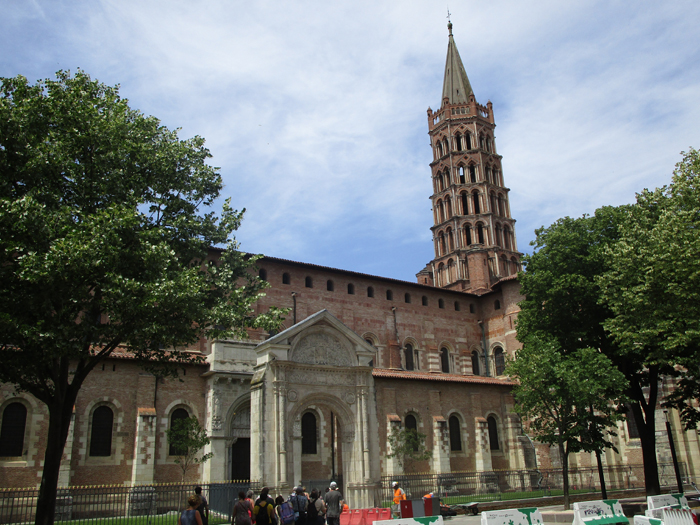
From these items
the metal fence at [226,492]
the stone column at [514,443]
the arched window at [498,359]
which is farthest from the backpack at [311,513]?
the arched window at [498,359]

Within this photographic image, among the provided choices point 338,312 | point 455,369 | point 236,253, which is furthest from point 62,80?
point 455,369

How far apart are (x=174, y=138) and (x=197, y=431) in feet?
46.6

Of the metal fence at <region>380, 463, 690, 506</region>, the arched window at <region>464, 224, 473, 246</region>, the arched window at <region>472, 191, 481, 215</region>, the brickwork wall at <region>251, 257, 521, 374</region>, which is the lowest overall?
the metal fence at <region>380, 463, 690, 506</region>

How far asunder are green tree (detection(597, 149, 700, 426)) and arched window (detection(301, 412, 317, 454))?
1778cm

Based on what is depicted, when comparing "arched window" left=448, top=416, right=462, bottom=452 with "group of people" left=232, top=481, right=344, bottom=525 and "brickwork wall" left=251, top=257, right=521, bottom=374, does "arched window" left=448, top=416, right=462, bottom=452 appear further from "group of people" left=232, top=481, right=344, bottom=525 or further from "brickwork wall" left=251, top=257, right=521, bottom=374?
"group of people" left=232, top=481, right=344, bottom=525

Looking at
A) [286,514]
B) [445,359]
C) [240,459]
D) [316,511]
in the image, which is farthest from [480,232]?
[286,514]

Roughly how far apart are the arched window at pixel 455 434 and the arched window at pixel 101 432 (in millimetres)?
21197

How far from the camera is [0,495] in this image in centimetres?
2256

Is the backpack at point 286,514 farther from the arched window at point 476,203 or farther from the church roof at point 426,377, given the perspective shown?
the arched window at point 476,203

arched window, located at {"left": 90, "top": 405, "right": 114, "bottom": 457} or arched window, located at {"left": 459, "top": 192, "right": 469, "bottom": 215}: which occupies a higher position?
arched window, located at {"left": 459, "top": 192, "right": 469, "bottom": 215}

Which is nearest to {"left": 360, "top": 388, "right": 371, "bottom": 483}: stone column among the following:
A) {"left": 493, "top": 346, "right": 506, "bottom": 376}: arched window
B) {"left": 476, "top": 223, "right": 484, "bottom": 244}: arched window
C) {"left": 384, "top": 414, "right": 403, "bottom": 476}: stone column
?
{"left": 384, "top": 414, "right": 403, "bottom": 476}: stone column

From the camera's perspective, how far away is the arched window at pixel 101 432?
88.6 ft

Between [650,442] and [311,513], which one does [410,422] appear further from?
[311,513]

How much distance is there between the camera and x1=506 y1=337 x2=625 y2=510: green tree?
2262 centimetres
